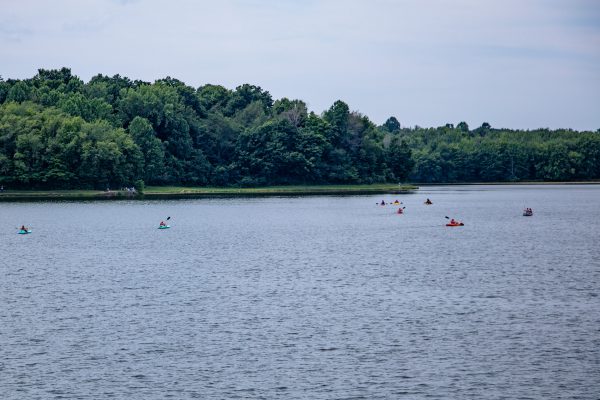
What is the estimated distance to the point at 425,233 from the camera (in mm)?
111938

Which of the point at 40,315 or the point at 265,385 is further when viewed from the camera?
the point at 40,315

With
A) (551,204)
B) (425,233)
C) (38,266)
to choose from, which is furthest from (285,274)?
(551,204)

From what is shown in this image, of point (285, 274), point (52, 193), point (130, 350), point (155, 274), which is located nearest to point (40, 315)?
point (130, 350)

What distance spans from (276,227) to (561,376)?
8263cm

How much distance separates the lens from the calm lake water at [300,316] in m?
40.0

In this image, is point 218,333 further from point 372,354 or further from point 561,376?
point 561,376

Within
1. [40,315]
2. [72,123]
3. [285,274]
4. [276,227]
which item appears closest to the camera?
[40,315]

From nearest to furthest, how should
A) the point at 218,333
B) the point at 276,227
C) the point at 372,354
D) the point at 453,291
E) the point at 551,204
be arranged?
the point at 372,354, the point at 218,333, the point at 453,291, the point at 276,227, the point at 551,204

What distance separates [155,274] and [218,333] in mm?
25691

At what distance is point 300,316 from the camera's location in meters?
54.0

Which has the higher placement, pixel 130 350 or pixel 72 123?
pixel 72 123

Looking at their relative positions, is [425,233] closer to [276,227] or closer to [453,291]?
[276,227]

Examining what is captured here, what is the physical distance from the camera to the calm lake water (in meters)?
40.0

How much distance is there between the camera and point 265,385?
39.7 metres
